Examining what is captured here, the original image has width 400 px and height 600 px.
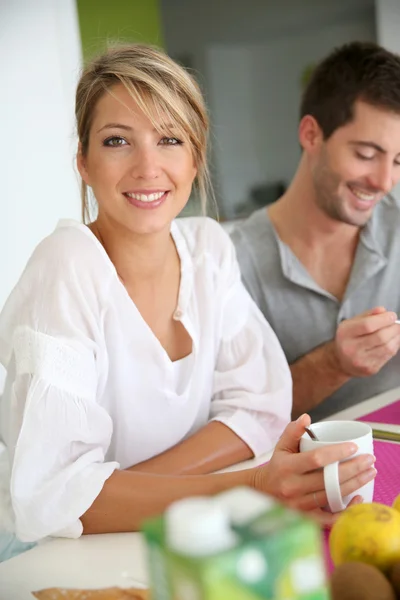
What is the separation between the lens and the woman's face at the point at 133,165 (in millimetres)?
1303

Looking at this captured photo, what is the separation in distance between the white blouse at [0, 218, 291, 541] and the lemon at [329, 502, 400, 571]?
1.56 feet

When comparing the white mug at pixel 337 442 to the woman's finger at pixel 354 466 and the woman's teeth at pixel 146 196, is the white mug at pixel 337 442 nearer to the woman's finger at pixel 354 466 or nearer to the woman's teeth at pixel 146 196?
the woman's finger at pixel 354 466

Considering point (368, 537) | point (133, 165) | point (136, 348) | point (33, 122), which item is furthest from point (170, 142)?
point (33, 122)

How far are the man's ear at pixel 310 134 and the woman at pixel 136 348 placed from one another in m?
0.58

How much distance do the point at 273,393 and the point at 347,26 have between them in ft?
11.6

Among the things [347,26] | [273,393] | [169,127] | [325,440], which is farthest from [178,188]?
[347,26]

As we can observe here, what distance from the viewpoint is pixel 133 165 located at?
4.32 ft

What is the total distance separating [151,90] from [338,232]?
84 cm

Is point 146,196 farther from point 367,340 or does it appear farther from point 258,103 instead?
point 258,103

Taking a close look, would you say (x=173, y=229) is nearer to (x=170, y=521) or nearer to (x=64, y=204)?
(x=170, y=521)

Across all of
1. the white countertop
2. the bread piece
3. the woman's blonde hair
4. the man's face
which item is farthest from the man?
the bread piece

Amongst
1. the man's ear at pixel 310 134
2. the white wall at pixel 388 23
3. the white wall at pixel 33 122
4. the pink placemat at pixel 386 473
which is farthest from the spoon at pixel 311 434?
the white wall at pixel 388 23

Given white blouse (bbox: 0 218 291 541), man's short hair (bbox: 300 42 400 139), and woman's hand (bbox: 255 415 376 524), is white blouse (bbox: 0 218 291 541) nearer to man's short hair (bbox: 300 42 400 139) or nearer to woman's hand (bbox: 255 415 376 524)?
woman's hand (bbox: 255 415 376 524)

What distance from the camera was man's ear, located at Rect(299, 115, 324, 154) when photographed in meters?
2.03
